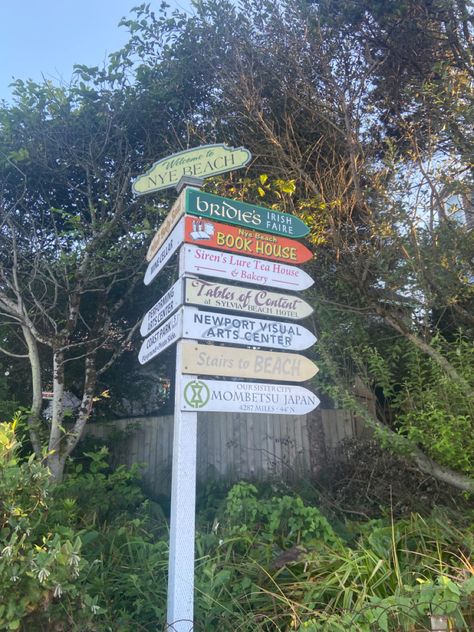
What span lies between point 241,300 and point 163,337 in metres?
0.61

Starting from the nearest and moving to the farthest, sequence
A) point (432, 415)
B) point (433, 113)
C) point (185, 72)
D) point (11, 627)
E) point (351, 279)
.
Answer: point (11, 627), point (432, 415), point (351, 279), point (433, 113), point (185, 72)

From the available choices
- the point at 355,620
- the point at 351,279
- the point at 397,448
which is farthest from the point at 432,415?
the point at 355,620

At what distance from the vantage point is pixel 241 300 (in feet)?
12.1

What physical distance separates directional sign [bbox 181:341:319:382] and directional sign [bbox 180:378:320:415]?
68 millimetres

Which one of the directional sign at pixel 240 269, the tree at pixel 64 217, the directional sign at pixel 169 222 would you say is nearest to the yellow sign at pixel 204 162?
the directional sign at pixel 169 222

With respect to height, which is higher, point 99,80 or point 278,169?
point 99,80

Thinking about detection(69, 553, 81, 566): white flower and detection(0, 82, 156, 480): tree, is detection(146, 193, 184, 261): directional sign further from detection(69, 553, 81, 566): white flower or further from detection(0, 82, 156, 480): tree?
detection(0, 82, 156, 480): tree

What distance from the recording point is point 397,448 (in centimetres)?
467

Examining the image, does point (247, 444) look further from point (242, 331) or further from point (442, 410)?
point (242, 331)

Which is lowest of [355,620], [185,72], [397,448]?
[355,620]

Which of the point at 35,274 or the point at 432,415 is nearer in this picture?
the point at 432,415

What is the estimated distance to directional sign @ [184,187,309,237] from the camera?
3666 millimetres

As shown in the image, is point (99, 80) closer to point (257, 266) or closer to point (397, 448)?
point (257, 266)

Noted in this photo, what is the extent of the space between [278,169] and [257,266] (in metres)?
2.77
